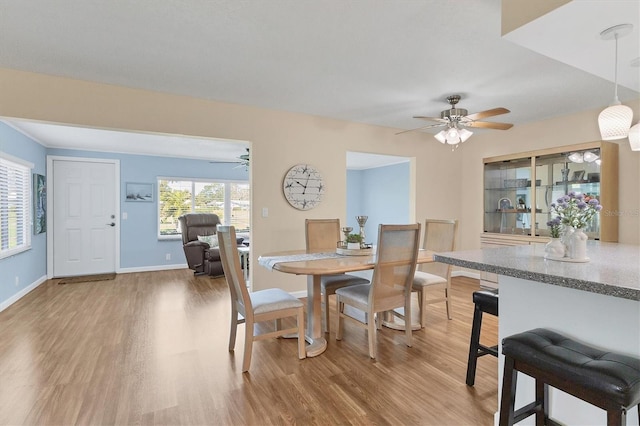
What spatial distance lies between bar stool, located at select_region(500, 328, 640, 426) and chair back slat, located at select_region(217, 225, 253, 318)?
64.0 inches

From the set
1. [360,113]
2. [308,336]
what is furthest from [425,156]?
[308,336]

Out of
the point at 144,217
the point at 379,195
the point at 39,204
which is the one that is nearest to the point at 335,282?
the point at 144,217

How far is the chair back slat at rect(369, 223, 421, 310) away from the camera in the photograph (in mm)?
2510

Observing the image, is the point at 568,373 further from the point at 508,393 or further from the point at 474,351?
the point at 474,351

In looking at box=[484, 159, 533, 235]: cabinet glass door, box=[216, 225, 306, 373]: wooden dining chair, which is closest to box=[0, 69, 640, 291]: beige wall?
box=[484, 159, 533, 235]: cabinet glass door

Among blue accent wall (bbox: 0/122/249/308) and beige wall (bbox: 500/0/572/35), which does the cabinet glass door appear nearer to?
beige wall (bbox: 500/0/572/35)

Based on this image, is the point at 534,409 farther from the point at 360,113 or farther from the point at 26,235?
the point at 26,235

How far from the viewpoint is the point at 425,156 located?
528 centimetres

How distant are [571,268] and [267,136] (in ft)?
11.1

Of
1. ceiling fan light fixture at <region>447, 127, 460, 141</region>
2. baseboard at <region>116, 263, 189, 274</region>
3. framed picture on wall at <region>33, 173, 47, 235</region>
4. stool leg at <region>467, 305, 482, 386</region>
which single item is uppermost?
ceiling fan light fixture at <region>447, 127, 460, 141</region>

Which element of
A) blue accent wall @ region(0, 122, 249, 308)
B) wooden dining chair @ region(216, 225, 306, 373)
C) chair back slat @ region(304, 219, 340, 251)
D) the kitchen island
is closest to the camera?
the kitchen island

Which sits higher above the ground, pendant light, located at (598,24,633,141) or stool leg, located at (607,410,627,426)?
pendant light, located at (598,24,633,141)

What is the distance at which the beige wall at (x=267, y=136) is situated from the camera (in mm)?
3047

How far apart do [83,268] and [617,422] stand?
6.91 meters
